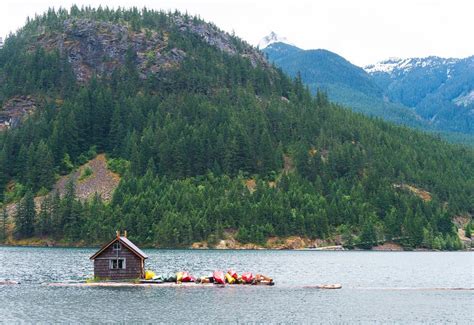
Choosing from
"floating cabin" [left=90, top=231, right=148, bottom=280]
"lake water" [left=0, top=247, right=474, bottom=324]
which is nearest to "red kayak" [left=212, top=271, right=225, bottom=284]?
"lake water" [left=0, top=247, right=474, bottom=324]

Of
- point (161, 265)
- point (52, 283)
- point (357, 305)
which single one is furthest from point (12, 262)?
point (357, 305)

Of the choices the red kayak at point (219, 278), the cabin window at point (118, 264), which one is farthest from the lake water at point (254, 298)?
the cabin window at point (118, 264)

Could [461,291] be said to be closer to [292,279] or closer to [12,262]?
[292,279]

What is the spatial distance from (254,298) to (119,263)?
82.7 ft

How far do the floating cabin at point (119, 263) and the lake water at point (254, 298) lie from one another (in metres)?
7.63

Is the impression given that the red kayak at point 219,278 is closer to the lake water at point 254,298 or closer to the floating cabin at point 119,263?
the lake water at point 254,298

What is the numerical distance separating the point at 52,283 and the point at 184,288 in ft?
64.4

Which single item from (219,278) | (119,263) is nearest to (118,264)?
(119,263)

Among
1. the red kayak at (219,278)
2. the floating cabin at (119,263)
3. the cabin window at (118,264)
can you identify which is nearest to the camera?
the red kayak at (219,278)

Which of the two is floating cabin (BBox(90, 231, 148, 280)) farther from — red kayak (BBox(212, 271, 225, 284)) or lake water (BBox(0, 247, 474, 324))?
red kayak (BBox(212, 271, 225, 284))

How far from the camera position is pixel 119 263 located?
99438 mm

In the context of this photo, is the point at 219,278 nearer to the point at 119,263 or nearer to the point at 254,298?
the point at 254,298

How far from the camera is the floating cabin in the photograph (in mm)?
98188

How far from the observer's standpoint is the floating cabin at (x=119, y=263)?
322 ft
